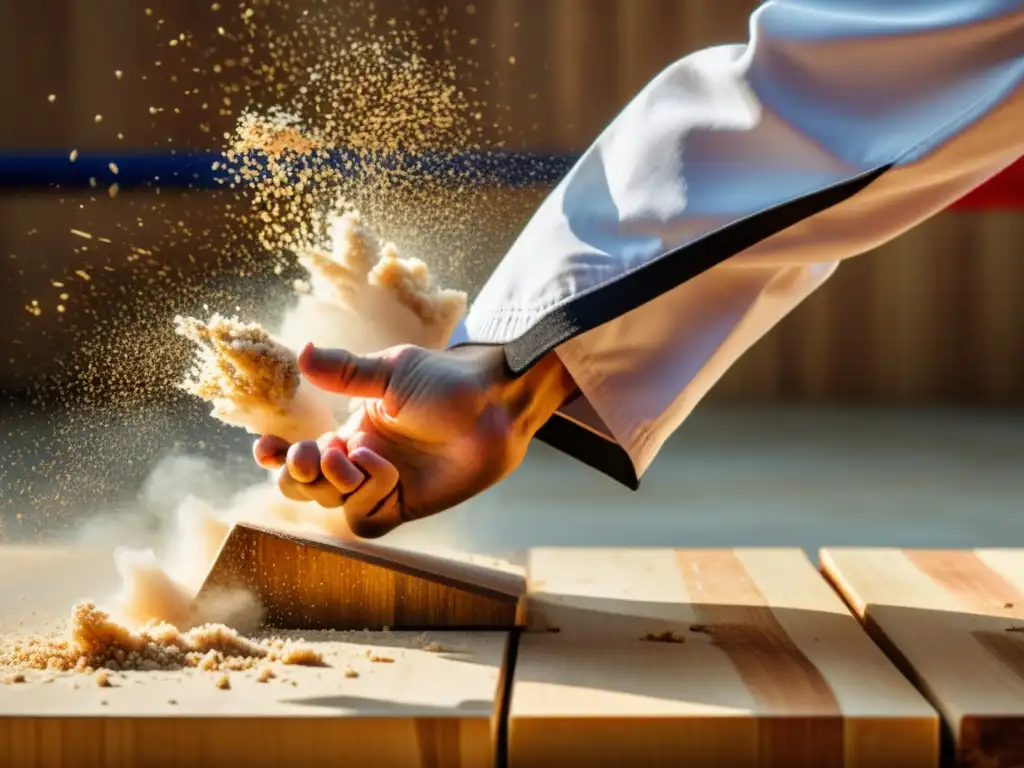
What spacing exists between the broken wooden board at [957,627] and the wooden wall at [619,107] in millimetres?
2800

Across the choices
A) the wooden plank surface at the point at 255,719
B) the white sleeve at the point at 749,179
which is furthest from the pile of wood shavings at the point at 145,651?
the white sleeve at the point at 749,179

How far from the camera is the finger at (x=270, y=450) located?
0.97 metres

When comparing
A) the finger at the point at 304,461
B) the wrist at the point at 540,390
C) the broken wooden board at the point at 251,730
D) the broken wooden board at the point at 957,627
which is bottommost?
the broken wooden board at the point at 957,627

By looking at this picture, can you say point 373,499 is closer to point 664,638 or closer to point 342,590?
point 342,590

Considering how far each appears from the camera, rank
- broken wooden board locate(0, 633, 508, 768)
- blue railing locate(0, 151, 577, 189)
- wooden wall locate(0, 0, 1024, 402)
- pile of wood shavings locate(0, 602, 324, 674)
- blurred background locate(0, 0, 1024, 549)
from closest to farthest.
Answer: broken wooden board locate(0, 633, 508, 768)
pile of wood shavings locate(0, 602, 324, 674)
blurred background locate(0, 0, 1024, 549)
blue railing locate(0, 151, 577, 189)
wooden wall locate(0, 0, 1024, 402)

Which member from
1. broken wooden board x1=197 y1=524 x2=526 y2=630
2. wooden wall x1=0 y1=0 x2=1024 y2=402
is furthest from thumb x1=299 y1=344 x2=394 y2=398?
wooden wall x1=0 y1=0 x2=1024 y2=402

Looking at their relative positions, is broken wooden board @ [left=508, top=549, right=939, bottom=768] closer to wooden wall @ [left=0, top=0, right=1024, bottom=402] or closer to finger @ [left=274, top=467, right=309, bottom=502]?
finger @ [left=274, top=467, right=309, bottom=502]

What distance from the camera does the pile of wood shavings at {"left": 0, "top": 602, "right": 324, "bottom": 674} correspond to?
82cm

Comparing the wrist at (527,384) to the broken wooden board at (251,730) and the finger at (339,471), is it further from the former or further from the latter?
the broken wooden board at (251,730)

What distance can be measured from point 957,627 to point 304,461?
0.46 metres

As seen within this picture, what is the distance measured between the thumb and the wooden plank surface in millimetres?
206

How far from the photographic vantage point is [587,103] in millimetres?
3988

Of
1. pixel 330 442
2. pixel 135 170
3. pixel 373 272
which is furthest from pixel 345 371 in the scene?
pixel 135 170

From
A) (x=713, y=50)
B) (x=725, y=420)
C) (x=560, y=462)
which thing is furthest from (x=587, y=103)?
(x=713, y=50)
